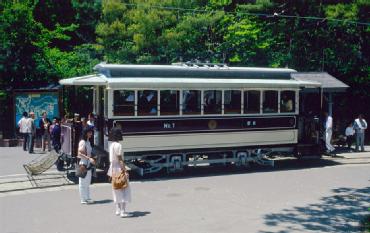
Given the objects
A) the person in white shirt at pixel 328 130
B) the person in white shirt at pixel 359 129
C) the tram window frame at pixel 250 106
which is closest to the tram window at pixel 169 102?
the tram window frame at pixel 250 106

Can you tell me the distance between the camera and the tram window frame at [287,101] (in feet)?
58.2

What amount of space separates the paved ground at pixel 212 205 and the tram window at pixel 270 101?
225cm

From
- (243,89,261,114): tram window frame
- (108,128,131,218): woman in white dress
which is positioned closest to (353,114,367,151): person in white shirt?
(243,89,261,114): tram window frame

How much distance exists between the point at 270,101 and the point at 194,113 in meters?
3.07

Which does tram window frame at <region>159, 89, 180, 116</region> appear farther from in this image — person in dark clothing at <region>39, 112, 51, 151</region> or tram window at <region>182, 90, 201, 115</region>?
person in dark clothing at <region>39, 112, 51, 151</region>

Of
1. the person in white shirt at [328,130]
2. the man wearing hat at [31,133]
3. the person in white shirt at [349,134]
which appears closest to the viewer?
the person in white shirt at [328,130]

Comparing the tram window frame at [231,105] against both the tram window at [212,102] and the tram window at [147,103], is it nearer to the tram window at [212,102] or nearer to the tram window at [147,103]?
the tram window at [212,102]

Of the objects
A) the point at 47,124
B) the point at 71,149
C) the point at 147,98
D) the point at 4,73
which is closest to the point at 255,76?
the point at 147,98

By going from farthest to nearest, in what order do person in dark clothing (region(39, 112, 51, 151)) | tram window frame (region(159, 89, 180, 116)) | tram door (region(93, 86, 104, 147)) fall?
1. person in dark clothing (region(39, 112, 51, 151))
2. tram door (region(93, 86, 104, 147))
3. tram window frame (region(159, 89, 180, 116))

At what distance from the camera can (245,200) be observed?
12508mm

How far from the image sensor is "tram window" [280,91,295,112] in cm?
1777

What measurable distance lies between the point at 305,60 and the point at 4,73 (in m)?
16.1

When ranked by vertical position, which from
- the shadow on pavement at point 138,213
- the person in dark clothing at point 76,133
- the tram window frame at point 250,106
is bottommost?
the shadow on pavement at point 138,213

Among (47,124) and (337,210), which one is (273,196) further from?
(47,124)
